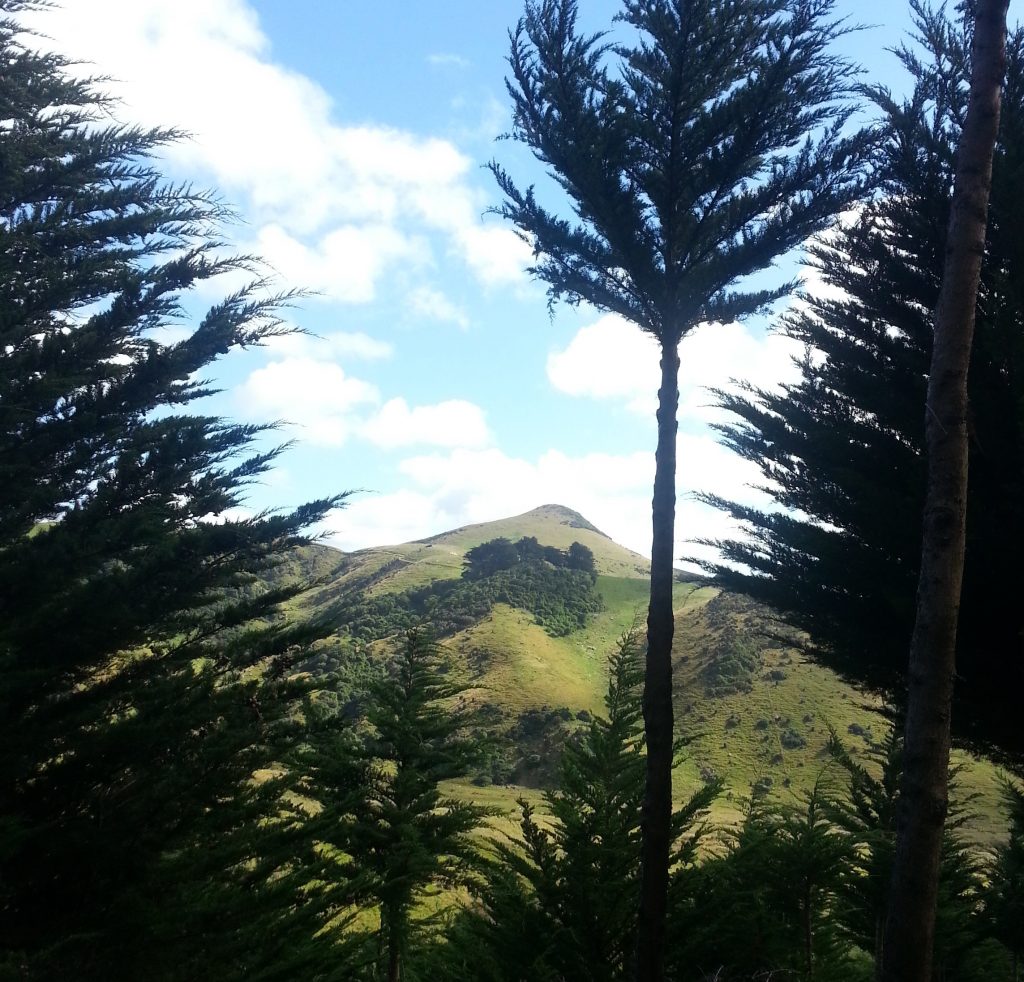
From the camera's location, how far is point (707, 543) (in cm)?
987

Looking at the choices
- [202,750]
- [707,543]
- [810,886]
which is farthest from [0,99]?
[810,886]

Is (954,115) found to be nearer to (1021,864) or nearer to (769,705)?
(1021,864)

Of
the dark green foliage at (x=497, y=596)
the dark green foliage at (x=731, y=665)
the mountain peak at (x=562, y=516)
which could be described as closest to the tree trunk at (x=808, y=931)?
the dark green foliage at (x=731, y=665)

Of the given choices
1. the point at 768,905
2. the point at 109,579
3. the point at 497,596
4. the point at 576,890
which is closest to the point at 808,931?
the point at 768,905

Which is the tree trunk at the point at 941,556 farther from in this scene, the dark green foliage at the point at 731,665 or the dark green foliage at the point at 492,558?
the dark green foliage at the point at 492,558

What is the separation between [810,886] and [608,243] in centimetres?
1121

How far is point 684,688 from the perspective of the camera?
6212 centimetres

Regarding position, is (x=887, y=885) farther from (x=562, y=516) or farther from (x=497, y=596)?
(x=562, y=516)

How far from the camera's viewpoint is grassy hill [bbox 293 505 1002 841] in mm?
47000

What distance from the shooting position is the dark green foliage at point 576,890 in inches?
313

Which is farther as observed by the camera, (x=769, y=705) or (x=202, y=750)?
(x=769, y=705)

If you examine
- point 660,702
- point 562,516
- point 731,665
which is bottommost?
point 731,665

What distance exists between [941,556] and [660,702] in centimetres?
259

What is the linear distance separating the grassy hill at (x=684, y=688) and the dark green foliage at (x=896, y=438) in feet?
69.0
